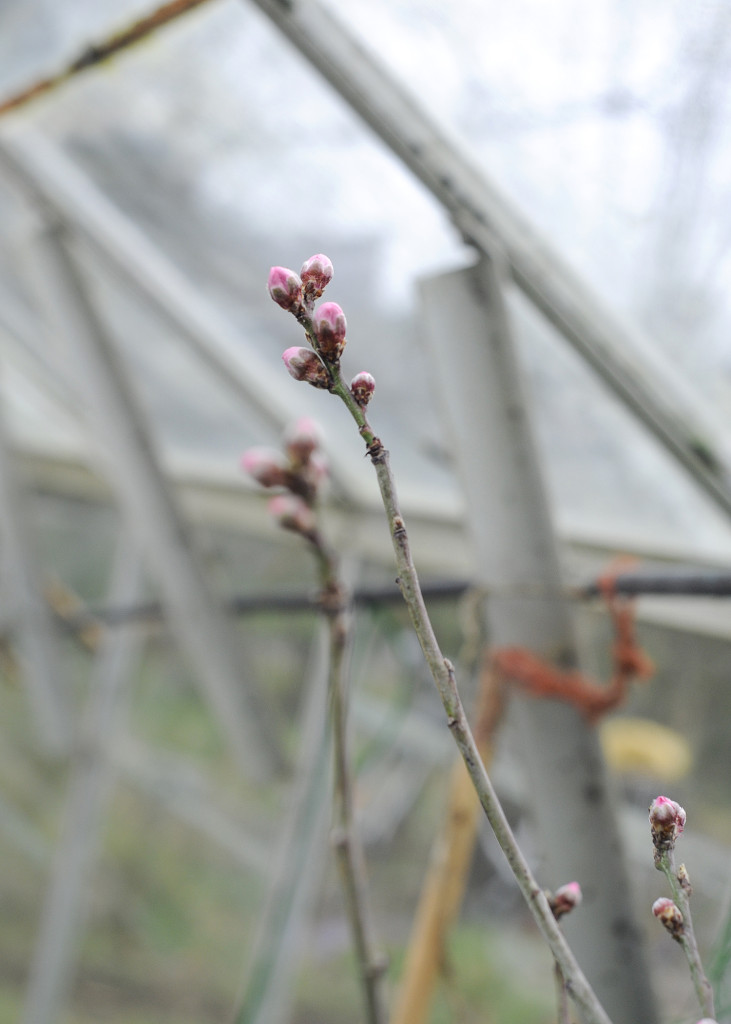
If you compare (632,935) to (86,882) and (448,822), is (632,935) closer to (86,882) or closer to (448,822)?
(448,822)

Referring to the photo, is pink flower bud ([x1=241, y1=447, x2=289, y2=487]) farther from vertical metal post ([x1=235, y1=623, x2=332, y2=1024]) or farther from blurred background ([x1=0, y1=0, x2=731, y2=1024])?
vertical metal post ([x1=235, y1=623, x2=332, y2=1024])

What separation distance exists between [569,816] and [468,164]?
2.02 feet

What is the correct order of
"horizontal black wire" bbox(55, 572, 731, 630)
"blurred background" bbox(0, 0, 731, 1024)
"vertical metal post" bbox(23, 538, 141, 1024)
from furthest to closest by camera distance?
"vertical metal post" bbox(23, 538, 141, 1024), "blurred background" bbox(0, 0, 731, 1024), "horizontal black wire" bbox(55, 572, 731, 630)

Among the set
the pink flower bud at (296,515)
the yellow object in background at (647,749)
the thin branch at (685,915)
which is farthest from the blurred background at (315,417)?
the pink flower bud at (296,515)

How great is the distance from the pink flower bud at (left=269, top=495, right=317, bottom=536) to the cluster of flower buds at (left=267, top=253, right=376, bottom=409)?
195mm

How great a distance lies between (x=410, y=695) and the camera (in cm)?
189

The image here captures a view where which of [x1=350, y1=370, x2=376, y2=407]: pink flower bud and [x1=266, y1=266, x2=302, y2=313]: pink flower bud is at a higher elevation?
[x1=266, y1=266, x2=302, y2=313]: pink flower bud

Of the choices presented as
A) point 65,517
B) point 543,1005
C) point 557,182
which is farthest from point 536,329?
point 65,517

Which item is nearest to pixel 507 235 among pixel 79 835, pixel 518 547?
pixel 518 547

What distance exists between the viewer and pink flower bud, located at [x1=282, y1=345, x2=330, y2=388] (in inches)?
11.8

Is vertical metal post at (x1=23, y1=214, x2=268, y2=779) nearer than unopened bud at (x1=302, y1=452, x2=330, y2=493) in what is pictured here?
No

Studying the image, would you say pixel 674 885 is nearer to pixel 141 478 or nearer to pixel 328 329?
pixel 328 329

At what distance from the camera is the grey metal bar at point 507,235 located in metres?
0.76

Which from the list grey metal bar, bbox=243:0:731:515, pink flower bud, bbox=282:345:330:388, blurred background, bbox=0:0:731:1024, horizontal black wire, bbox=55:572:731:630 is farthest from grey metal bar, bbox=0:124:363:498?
pink flower bud, bbox=282:345:330:388
